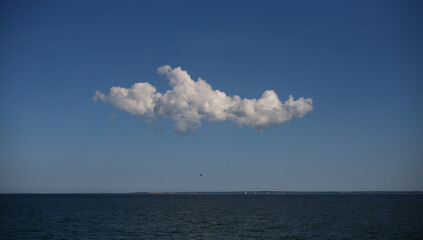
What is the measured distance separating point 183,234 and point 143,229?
9293 millimetres

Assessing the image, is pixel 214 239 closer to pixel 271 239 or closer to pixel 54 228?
pixel 271 239

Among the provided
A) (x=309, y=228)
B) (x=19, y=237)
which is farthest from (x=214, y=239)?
(x=19, y=237)

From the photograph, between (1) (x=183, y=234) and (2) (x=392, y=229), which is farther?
(2) (x=392, y=229)

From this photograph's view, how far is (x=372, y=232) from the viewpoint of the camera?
4688 cm

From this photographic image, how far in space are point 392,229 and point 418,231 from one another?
368 centimetres

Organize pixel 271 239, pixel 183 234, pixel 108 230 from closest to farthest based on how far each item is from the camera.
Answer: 1. pixel 271 239
2. pixel 183 234
3. pixel 108 230

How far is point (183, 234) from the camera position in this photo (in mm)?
45062

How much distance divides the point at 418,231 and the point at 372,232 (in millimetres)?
7720

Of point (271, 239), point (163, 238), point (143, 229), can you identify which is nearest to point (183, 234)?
point (163, 238)

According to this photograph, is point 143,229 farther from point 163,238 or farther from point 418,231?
point 418,231

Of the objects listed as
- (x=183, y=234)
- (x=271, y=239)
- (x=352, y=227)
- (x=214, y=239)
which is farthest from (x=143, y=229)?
(x=352, y=227)

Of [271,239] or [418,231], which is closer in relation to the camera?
[271,239]

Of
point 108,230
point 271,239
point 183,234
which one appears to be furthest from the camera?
point 108,230

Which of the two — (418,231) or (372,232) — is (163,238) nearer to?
(372,232)
